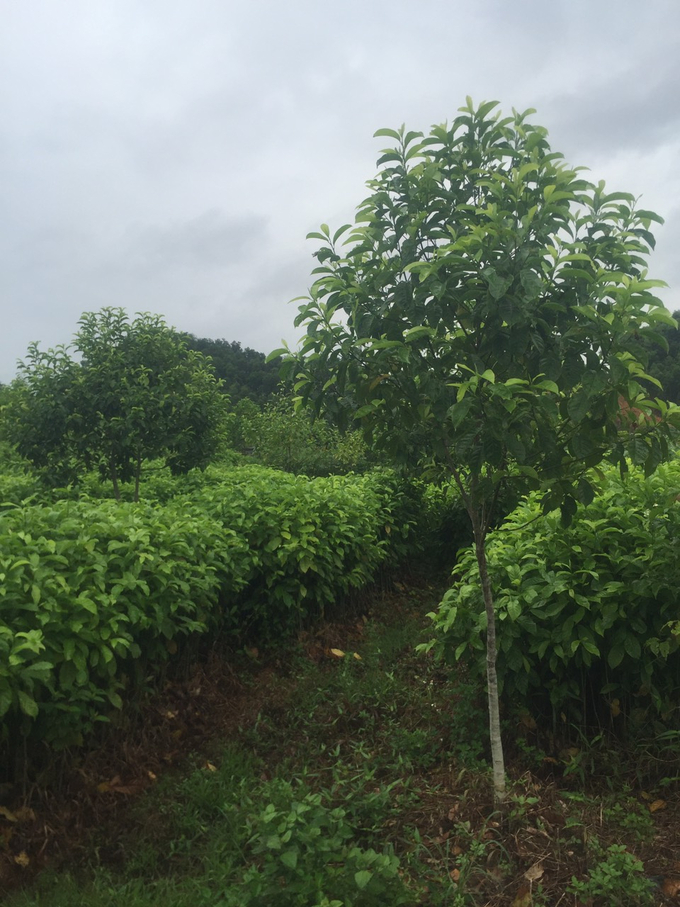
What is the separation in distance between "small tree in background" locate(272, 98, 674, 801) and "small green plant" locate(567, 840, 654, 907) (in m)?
0.54

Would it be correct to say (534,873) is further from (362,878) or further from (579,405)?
(579,405)

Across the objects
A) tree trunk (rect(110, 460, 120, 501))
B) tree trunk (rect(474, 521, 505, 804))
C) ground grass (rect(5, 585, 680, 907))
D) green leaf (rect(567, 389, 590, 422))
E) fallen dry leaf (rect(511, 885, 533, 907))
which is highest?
tree trunk (rect(110, 460, 120, 501))

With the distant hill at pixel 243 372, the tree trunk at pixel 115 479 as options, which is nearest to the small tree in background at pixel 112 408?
the tree trunk at pixel 115 479

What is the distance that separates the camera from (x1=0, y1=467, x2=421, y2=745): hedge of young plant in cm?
296

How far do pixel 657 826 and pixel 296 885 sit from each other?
65.8 inches

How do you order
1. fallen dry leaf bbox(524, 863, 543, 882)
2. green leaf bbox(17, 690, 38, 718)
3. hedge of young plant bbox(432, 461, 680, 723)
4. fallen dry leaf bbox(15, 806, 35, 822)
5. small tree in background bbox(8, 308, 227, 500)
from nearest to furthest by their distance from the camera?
fallen dry leaf bbox(524, 863, 543, 882), green leaf bbox(17, 690, 38, 718), fallen dry leaf bbox(15, 806, 35, 822), hedge of young plant bbox(432, 461, 680, 723), small tree in background bbox(8, 308, 227, 500)

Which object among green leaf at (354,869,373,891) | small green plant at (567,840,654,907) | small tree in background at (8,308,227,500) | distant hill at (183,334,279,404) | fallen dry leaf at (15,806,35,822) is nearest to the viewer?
green leaf at (354,869,373,891)

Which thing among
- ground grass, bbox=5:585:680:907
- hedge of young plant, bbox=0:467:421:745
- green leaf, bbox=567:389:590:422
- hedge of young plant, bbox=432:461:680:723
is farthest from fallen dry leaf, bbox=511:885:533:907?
hedge of young plant, bbox=0:467:421:745

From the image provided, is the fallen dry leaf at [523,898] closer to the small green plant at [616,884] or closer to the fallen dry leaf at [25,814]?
the small green plant at [616,884]

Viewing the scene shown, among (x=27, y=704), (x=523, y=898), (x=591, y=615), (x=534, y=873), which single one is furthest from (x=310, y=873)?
(x=591, y=615)

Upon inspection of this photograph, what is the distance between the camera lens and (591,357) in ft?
8.76

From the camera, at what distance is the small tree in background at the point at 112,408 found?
715 centimetres

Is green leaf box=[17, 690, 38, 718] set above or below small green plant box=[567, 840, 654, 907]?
above

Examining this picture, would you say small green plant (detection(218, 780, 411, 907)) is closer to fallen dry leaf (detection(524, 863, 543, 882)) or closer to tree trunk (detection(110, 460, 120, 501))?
fallen dry leaf (detection(524, 863, 543, 882))
